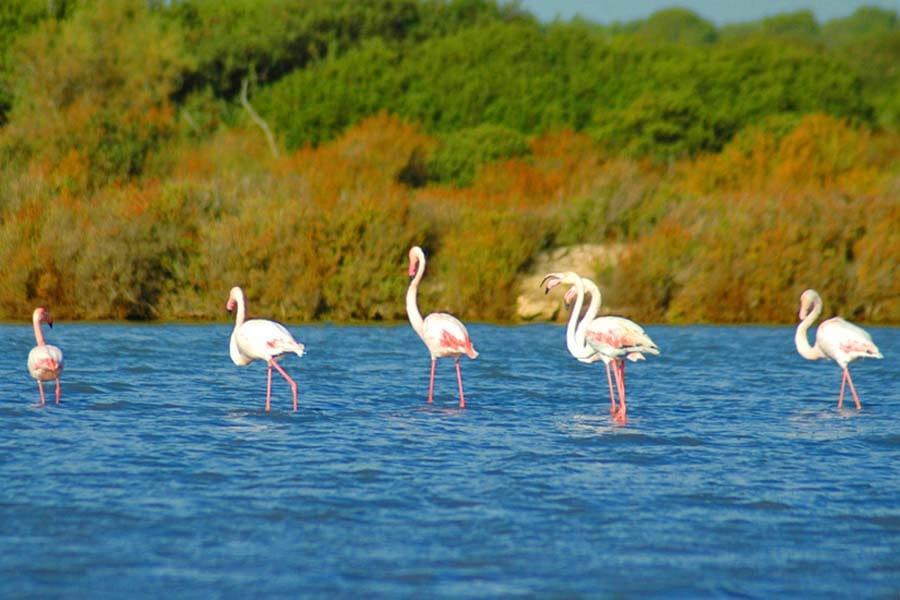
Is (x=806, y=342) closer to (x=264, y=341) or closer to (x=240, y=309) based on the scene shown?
(x=264, y=341)

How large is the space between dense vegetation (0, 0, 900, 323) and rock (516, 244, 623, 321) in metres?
0.25

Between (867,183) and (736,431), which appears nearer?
(736,431)

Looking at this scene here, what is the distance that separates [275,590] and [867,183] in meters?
21.8

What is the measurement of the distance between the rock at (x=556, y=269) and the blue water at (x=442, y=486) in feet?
22.0

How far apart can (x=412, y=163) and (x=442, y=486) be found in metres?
22.6

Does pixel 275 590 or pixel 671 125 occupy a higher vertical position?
pixel 671 125

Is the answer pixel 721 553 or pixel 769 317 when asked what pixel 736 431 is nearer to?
pixel 721 553

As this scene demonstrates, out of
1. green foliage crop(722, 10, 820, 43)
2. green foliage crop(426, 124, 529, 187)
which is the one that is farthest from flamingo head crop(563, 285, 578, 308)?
green foliage crop(722, 10, 820, 43)

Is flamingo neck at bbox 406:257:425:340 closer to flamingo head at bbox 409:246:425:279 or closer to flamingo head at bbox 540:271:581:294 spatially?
flamingo head at bbox 409:246:425:279

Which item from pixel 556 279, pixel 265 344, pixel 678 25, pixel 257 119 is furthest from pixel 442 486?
pixel 678 25

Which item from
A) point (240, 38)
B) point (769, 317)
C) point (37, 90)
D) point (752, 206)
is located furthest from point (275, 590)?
point (240, 38)

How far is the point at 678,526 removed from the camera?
7.59 meters

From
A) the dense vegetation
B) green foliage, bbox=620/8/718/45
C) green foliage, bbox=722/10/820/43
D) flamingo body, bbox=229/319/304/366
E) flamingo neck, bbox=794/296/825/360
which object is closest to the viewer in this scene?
flamingo body, bbox=229/319/304/366

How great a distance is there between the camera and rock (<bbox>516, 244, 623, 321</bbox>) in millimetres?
21672
